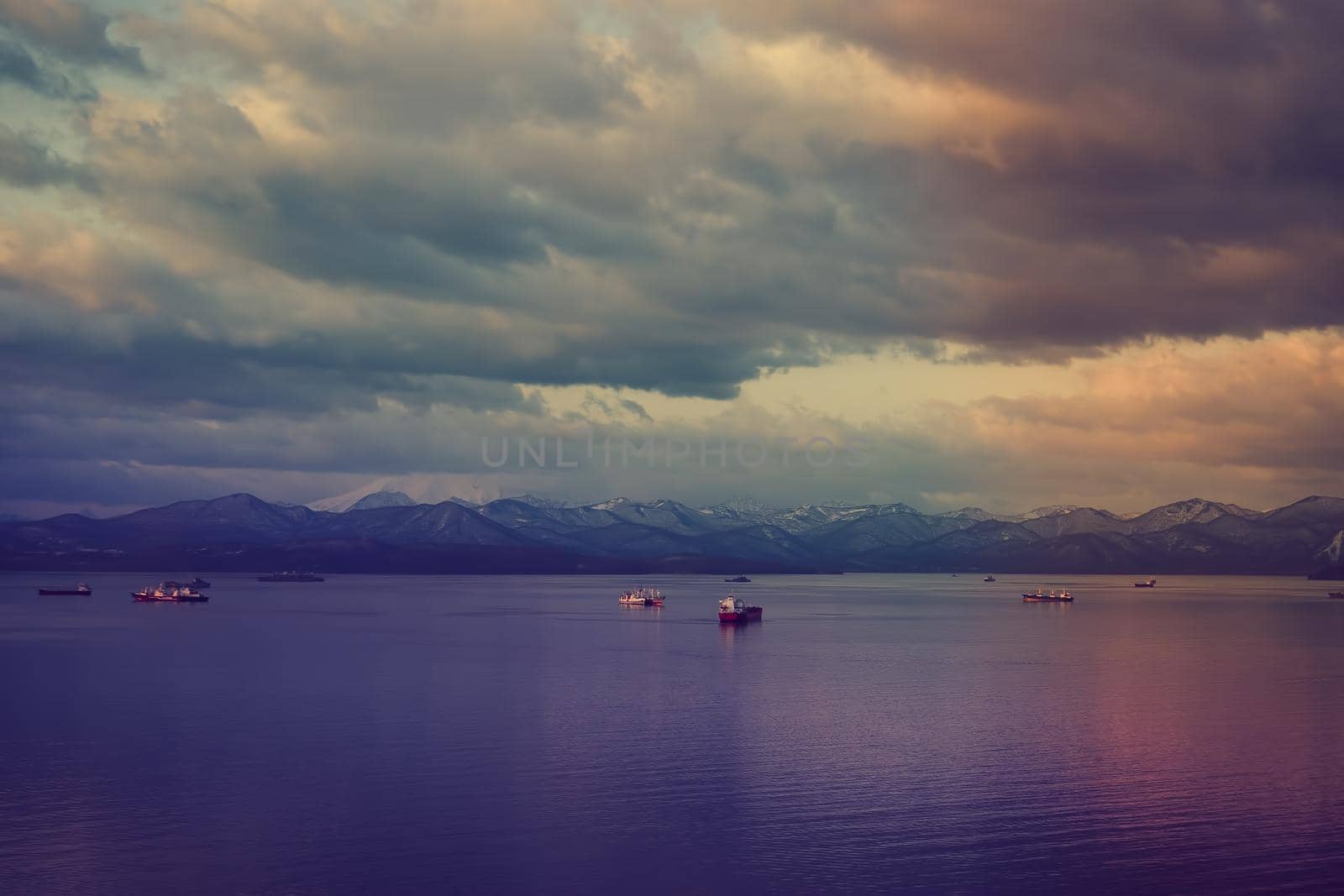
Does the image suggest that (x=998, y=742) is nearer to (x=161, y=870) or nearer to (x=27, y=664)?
(x=161, y=870)

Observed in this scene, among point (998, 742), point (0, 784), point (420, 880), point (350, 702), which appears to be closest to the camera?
point (420, 880)

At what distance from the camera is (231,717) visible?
82.8 metres

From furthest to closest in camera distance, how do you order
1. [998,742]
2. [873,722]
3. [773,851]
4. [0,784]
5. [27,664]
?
[27,664]
[873,722]
[998,742]
[0,784]
[773,851]

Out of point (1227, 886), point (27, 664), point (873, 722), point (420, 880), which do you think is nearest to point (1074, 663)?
point (873, 722)

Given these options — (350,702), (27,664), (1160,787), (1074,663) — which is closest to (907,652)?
(1074,663)

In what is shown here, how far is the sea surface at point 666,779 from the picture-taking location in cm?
4422

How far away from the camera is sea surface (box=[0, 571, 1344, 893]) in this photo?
44.2 metres

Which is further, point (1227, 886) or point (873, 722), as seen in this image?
point (873, 722)

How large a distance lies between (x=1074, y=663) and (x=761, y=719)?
62.0 m

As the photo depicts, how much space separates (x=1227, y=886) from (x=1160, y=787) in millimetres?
17187

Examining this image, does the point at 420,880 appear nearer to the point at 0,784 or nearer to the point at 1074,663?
the point at 0,784

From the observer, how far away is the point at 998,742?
73062 mm

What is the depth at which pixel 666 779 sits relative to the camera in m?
60.2

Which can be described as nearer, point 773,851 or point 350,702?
point 773,851
